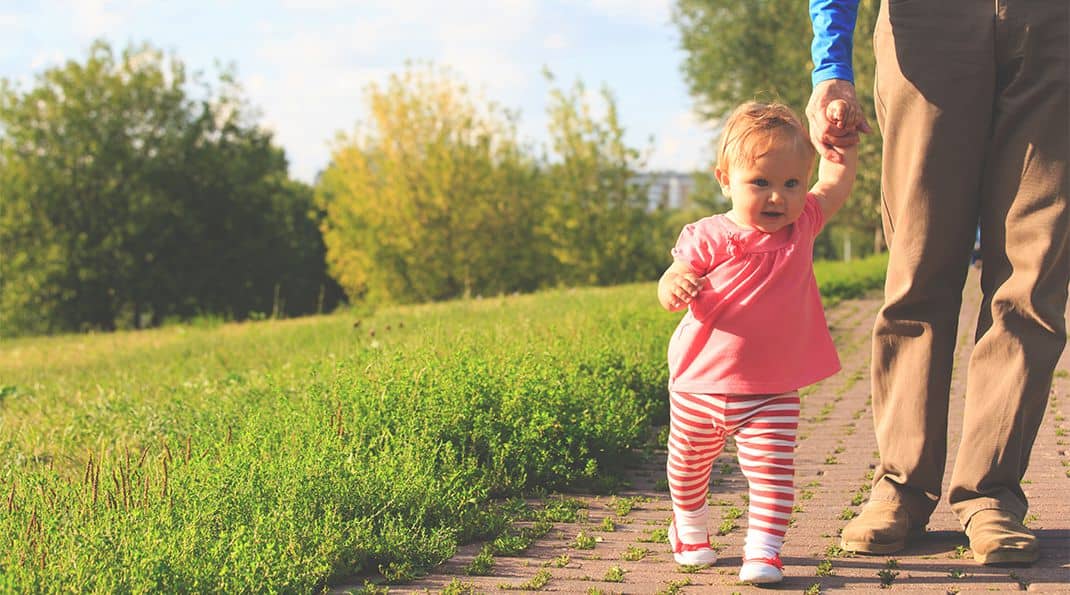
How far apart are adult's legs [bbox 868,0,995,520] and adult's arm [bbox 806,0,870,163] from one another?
0.49 ft

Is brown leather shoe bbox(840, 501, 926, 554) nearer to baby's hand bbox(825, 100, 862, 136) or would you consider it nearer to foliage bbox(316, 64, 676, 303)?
baby's hand bbox(825, 100, 862, 136)

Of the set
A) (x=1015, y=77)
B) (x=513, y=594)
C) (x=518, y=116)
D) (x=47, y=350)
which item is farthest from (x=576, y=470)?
(x=518, y=116)

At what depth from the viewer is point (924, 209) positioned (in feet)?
12.2

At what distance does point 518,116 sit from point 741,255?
32627 millimetres

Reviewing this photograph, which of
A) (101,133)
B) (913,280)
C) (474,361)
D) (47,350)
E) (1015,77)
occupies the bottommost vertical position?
(47,350)

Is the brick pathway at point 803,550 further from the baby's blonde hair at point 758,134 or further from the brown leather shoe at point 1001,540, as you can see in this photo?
the baby's blonde hair at point 758,134

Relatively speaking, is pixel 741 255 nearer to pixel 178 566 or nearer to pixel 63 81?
pixel 178 566

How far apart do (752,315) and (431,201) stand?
104 ft

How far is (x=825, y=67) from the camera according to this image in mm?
3746

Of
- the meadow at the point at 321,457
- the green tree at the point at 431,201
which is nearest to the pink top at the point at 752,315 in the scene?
the meadow at the point at 321,457

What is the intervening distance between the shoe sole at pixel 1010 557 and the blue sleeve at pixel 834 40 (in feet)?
5.14

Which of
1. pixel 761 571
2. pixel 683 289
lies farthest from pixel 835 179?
pixel 761 571

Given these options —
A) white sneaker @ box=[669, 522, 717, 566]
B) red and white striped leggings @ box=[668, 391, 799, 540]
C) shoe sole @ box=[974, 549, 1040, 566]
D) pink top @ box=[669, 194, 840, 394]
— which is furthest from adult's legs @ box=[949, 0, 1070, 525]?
white sneaker @ box=[669, 522, 717, 566]

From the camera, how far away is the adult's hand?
11.7ft
